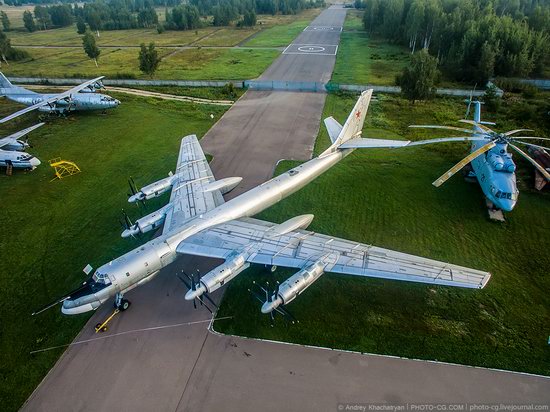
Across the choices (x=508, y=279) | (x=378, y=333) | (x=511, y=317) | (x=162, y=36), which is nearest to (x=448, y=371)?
(x=378, y=333)

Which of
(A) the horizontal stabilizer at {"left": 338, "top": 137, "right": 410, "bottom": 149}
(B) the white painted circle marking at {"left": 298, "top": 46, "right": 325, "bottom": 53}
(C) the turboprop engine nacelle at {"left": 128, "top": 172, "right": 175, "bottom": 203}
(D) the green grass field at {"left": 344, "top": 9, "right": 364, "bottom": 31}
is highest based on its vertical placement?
(D) the green grass field at {"left": 344, "top": 9, "right": 364, "bottom": 31}

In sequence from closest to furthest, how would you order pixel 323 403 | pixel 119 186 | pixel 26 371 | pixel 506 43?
pixel 323 403 < pixel 26 371 < pixel 119 186 < pixel 506 43

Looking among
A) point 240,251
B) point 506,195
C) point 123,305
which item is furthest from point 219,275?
point 506,195

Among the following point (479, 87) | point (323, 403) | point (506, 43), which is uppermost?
point (506, 43)

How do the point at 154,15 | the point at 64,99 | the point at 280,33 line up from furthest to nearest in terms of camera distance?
1. the point at 154,15
2. the point at 280,33
3. the point at 64,99

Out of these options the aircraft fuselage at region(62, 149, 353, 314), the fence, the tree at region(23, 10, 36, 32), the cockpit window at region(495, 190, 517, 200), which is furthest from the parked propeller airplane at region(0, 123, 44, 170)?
the tree at region(23, 10, 36, 32)

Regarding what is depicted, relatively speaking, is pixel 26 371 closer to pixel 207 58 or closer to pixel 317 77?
pixel 317 77

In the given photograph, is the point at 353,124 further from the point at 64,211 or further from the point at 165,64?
the point at 165,64

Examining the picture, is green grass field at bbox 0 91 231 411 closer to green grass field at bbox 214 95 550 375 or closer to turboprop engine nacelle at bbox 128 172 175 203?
turboprop engine nacelle at bbox 128 172 175 203
